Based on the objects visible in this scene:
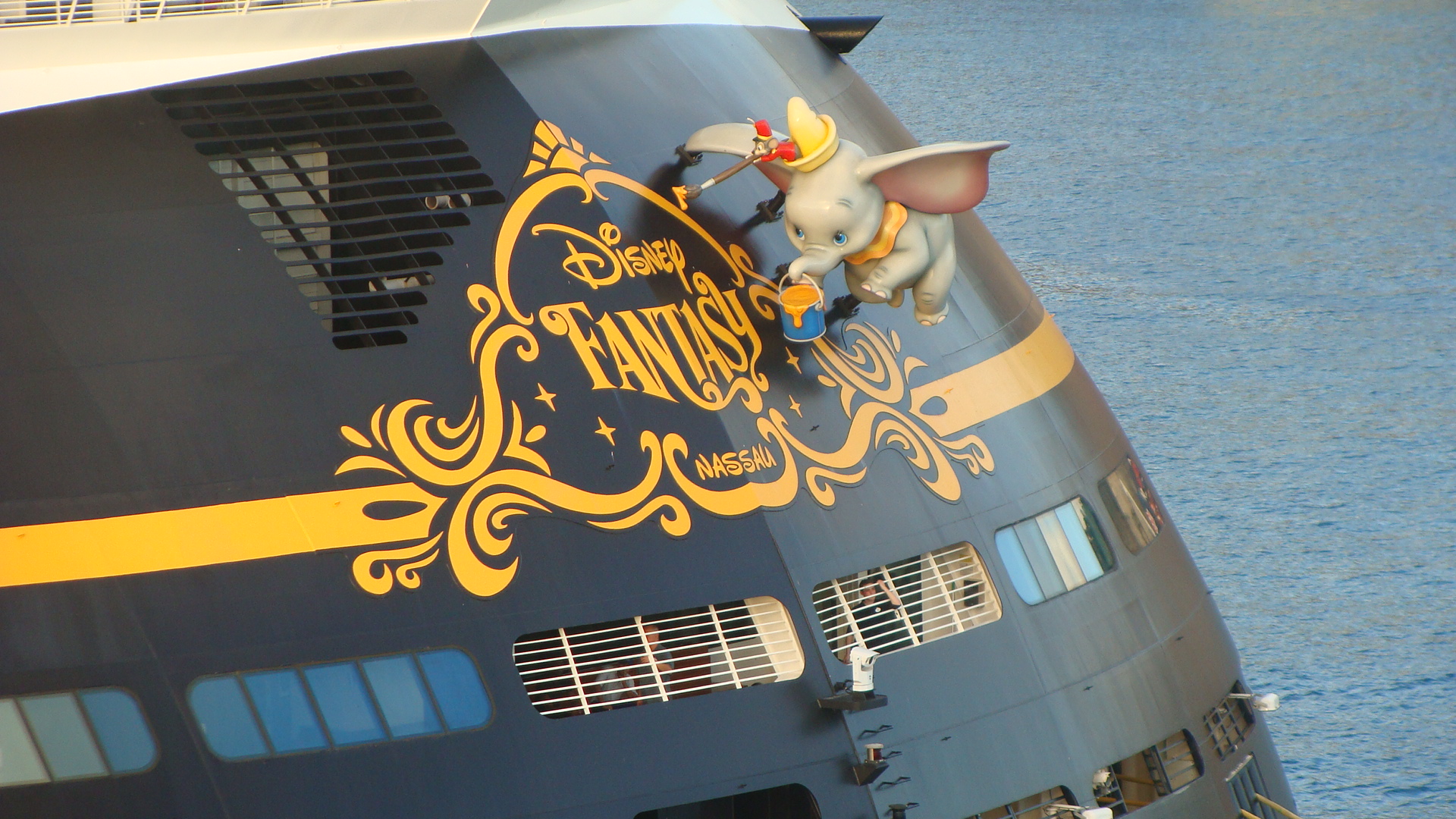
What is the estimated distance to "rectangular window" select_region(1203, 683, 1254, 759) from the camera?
897 centimetres

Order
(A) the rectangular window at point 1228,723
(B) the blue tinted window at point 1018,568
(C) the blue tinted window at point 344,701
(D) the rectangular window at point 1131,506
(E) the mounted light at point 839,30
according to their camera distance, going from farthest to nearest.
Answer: (E) the mounted light at point 839,30 < (D) the rectangular window at point 1131,506 < (A) the rectangular window at point 1228,723 < (B) the blue tinted window at point 1018,568 < (C) the blue tinted window at point 344,701

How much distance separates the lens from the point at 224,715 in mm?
7234

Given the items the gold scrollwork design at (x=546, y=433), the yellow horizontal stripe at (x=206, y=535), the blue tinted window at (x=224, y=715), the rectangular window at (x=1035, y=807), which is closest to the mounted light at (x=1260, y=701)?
the rectangular window at (x=1035, y=807)

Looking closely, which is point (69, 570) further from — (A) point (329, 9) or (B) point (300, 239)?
(A) point (329, 9)

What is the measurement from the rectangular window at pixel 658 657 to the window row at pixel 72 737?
1804mm

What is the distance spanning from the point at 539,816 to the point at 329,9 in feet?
13.7

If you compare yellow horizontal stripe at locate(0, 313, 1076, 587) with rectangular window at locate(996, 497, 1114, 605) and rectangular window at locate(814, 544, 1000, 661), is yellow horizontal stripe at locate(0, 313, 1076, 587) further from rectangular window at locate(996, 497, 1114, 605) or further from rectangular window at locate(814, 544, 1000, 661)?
rectangular window at locate(996, 497, 1114, 605)

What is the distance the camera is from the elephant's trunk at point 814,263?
797 cm

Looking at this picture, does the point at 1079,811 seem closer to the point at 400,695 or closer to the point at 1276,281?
the point at 400,695

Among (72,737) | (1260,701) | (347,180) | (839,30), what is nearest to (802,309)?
(347,180)

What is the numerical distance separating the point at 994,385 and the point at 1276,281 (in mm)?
19890

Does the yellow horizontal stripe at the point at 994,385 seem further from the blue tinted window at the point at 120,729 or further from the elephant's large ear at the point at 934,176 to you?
the blue tinted window at the point at 120,729

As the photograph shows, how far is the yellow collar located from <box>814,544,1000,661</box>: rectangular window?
1.60 metres

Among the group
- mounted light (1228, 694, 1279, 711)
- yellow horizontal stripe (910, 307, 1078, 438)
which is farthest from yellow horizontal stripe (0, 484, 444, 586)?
mounted light (1228, 694, 1279, 711)
